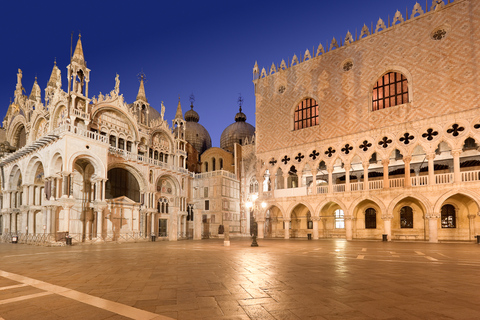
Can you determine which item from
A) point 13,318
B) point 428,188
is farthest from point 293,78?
point 13,318

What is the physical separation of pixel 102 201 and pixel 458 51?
30.5 meters

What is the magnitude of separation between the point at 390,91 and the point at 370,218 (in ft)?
38.9

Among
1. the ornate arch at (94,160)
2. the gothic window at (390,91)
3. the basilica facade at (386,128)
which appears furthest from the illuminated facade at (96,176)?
the gothic window at (390,91)

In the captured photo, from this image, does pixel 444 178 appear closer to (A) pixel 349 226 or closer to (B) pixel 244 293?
(A) pixel 349 226

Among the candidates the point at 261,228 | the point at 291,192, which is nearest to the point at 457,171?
the point at 291,192

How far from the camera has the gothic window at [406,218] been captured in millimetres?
27969

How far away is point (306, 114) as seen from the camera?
106ft

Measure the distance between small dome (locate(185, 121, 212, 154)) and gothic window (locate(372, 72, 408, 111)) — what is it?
3390 cm

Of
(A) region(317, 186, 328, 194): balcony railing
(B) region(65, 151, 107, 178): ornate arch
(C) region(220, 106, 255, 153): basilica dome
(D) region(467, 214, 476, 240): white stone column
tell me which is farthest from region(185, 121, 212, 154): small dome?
(D) region(467, 214, 476, 240): white stone column

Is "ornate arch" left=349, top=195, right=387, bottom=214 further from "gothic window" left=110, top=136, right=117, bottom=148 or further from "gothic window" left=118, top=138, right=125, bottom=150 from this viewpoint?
"gothic window" left=110, top=136, right=117, bottom=148

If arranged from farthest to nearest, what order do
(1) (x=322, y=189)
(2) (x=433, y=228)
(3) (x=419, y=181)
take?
(1) (x=322, y=189), (3) (x=419, y=181), (2) (x=433, y=228)

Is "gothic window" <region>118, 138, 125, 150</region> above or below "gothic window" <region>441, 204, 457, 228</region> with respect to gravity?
above

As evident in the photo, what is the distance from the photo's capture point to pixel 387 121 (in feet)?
88.2

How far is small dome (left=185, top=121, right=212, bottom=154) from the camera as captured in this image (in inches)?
2189
